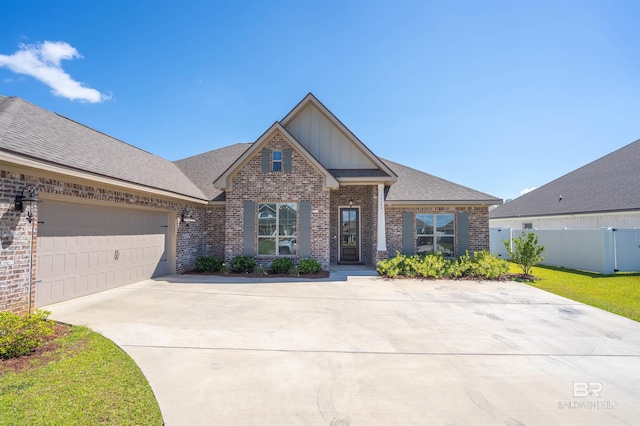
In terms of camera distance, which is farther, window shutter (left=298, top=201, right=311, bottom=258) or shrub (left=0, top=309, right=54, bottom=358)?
window shutter (left=298, top=201, right=311, bottom=258)

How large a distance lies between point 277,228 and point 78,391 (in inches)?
330

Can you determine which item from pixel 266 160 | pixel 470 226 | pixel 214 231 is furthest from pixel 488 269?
pixel 214 231

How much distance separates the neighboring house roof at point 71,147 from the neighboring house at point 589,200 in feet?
64.6

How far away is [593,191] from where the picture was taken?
54.2 feet

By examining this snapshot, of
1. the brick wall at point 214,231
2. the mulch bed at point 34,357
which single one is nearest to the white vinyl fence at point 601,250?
the brick wall at point 214,231

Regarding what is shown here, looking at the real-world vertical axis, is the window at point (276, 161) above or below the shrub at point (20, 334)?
above

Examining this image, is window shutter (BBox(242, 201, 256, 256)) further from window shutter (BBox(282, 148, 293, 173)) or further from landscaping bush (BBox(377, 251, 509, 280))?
landscaping bush (BBox(377, 251, 509, 280))

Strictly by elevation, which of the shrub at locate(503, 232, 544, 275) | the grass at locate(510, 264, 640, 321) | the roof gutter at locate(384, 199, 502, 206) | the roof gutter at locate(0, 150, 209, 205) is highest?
the roof gutter at locate(0, 150, 209, 205)

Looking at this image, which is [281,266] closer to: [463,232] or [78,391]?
[78,391]

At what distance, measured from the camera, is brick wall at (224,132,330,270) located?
1126 cm

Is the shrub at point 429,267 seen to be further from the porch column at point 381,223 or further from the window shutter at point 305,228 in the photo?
the window shutter at point 305,228

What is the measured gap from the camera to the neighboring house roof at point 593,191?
47.3 ft

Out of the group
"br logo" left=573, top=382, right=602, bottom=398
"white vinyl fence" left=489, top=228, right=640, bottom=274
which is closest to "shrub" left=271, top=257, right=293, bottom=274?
"br logo" left=573, top=382, right=602, bottom=398

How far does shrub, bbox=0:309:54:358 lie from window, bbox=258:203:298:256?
7268 millimetres
